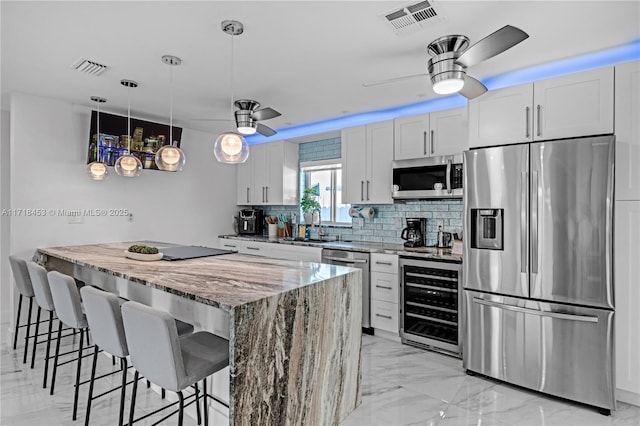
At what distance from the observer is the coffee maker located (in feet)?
13.6

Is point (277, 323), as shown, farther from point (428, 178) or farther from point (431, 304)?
point (428, 178)

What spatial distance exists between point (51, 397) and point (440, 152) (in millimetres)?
4010

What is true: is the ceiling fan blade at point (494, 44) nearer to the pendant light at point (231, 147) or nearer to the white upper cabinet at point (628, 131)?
the white upper cabinet at point (628, 131)

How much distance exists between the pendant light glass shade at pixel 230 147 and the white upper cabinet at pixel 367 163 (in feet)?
6.85

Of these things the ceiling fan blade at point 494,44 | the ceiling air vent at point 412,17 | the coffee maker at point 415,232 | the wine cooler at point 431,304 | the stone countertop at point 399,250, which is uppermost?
the ceiling air vent at point 412,17

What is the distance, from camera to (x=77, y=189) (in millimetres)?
4195

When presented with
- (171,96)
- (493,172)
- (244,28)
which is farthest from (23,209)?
(493,172)

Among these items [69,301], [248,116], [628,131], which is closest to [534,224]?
[628,131]

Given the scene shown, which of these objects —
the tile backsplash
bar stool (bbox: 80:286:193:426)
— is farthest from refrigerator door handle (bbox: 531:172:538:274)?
bar stool (bbox: 80:286:193:426)

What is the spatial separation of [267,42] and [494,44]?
59.0 inches

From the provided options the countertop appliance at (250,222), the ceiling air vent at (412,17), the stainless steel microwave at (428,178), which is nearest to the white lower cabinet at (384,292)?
the stainless steel microwave at (428,178)

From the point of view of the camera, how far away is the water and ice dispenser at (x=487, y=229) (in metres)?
2.90

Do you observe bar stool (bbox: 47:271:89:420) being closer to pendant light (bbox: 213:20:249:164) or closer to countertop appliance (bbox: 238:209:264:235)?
pendant light (bbox: 213:20:249:164)

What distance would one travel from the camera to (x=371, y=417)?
7.93 ft
